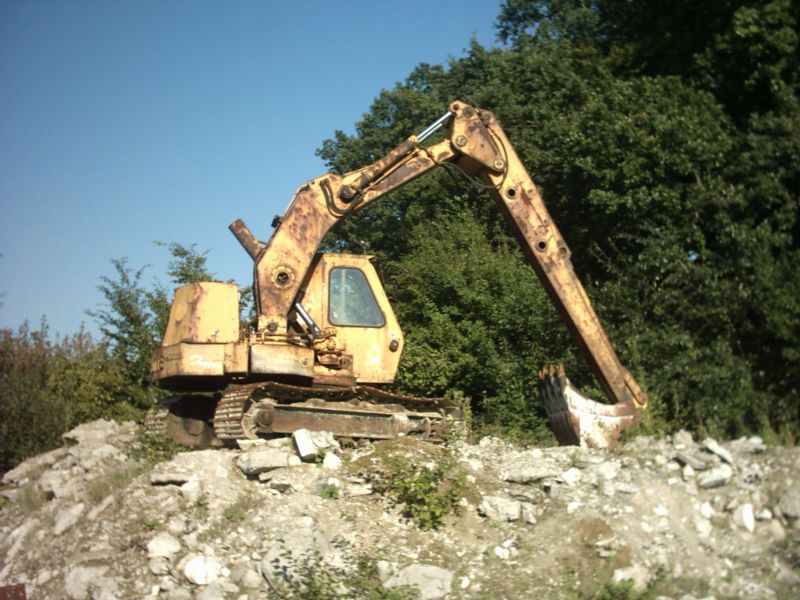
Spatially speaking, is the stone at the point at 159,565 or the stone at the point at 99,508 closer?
the stone at the point at 159,565

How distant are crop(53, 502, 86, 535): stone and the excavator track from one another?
1639 mm

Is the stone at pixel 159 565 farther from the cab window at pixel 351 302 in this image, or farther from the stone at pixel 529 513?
the cab window at pixel 351 302

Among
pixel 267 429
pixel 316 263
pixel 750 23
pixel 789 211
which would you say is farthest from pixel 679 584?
pixel 750 23

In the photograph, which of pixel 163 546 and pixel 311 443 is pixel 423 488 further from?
pixel 163 546

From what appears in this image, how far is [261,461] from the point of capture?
9945 mm

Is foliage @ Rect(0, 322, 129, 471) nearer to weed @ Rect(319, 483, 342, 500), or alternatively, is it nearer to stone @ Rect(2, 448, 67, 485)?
stone @ Rect(2, 448, 67, 485)

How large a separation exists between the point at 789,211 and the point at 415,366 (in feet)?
18.5

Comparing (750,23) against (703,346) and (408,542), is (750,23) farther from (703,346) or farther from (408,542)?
(408,542)

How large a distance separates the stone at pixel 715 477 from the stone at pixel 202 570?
4490mm

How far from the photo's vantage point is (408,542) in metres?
8.69

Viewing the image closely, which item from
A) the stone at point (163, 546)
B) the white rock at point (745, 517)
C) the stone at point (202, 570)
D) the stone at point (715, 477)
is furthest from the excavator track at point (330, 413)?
the white rock at point (745, 517)

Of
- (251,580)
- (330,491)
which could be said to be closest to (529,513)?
(330,491)

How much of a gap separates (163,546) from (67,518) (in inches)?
82.5

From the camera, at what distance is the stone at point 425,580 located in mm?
7824
